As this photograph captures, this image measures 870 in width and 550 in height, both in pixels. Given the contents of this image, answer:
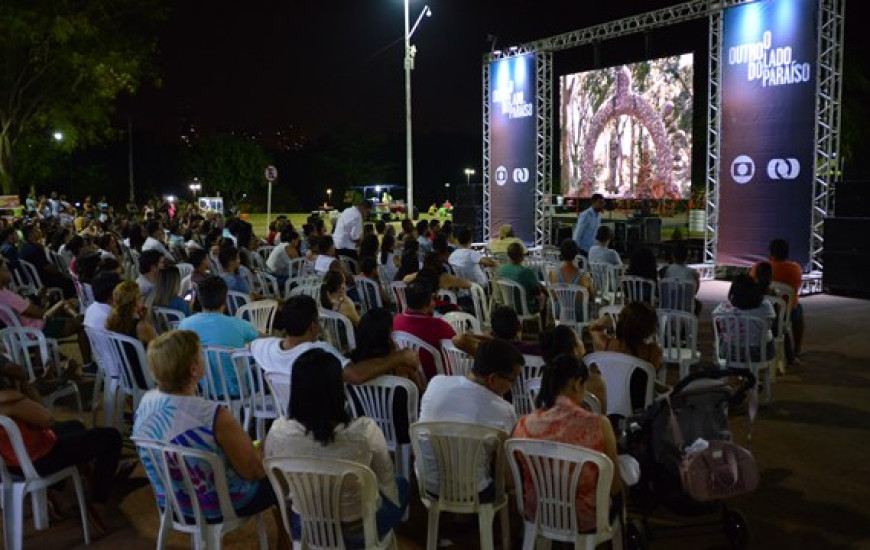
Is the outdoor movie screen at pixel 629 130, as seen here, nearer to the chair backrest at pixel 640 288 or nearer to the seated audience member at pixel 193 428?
the chair backrest at pixel 640 288

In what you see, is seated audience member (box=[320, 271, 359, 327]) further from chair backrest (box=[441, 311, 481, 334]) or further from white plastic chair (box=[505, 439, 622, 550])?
white plastic chair (box=[505, 439, 622, 550])

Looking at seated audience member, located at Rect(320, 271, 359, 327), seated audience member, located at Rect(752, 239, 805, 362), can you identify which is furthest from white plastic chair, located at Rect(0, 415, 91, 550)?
seated audience member, located at Rect(752, 239, 805, 362)

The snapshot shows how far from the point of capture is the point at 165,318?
5.79 meters

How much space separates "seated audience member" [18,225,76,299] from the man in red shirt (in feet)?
21.5

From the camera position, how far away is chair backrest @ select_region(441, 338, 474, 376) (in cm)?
444

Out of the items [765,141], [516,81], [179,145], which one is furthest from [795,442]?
[179,145]

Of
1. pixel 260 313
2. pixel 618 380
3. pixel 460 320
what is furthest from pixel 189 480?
pixel 260 313

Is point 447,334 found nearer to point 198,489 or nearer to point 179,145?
point 198,489

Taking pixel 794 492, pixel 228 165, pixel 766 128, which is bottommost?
pixel 794 492

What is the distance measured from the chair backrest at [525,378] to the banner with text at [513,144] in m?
Answer: 12.2

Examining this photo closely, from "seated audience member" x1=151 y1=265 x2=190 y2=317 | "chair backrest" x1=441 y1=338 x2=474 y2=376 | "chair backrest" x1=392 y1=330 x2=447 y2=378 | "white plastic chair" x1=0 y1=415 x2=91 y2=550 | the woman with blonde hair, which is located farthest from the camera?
"seated audience member" x1=151 y1=265 x2=190 y2=317

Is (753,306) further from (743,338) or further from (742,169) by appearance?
(742,169)

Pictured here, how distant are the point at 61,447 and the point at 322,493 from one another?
63.7 inches

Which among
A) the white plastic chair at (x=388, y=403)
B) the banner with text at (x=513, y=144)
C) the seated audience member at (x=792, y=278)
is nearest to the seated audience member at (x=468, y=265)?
the seated audience member at (x=792, y=278)
